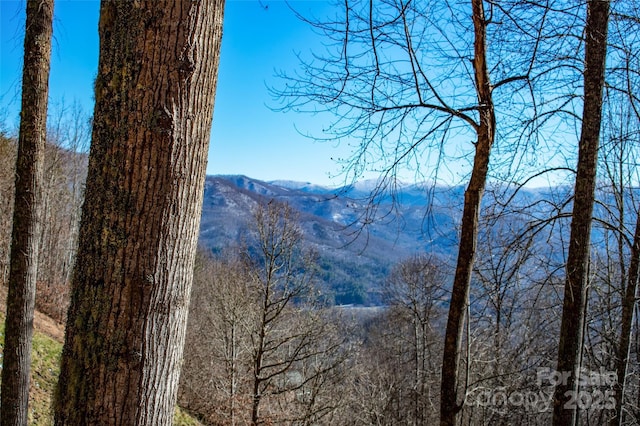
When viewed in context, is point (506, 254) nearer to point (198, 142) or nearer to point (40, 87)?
point (198, 142)

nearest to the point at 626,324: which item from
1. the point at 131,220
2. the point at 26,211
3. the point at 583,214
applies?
the point at 583,214

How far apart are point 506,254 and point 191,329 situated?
19807 millimetres

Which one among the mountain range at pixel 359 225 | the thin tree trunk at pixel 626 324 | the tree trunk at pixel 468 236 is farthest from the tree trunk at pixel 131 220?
the thin tree trunk at pixel 626 324

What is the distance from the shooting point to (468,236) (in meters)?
3.34

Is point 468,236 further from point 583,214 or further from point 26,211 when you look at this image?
point 26,211

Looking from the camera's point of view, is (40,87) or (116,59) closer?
(116,59)

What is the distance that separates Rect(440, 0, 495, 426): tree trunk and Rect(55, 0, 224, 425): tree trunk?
2.58 meters

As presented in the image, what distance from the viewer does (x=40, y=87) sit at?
4.02 m

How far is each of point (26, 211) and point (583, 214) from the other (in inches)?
201

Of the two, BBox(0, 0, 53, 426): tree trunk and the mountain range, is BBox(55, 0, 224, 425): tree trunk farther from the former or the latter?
BBox(0, 0, 53, 426): tree trunk

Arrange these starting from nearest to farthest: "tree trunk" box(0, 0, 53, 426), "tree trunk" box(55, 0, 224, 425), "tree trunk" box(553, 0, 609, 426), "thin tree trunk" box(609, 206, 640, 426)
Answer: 1. "tree trunk" box(55, 0, 224, 425)
2. "tree trunk" box(553, 0, 609, 426)
3. "tree trunk" box(0, 0, 53, 426)
4. "thin tree trunk" box(609, 206, 640, 426)

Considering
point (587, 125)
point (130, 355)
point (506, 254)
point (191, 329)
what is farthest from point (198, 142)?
point (191, 329)

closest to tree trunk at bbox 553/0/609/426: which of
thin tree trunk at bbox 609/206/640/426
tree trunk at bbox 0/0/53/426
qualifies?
thin tree trunk at bbox 609/206/640/426

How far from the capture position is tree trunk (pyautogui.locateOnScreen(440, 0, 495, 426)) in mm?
3238
